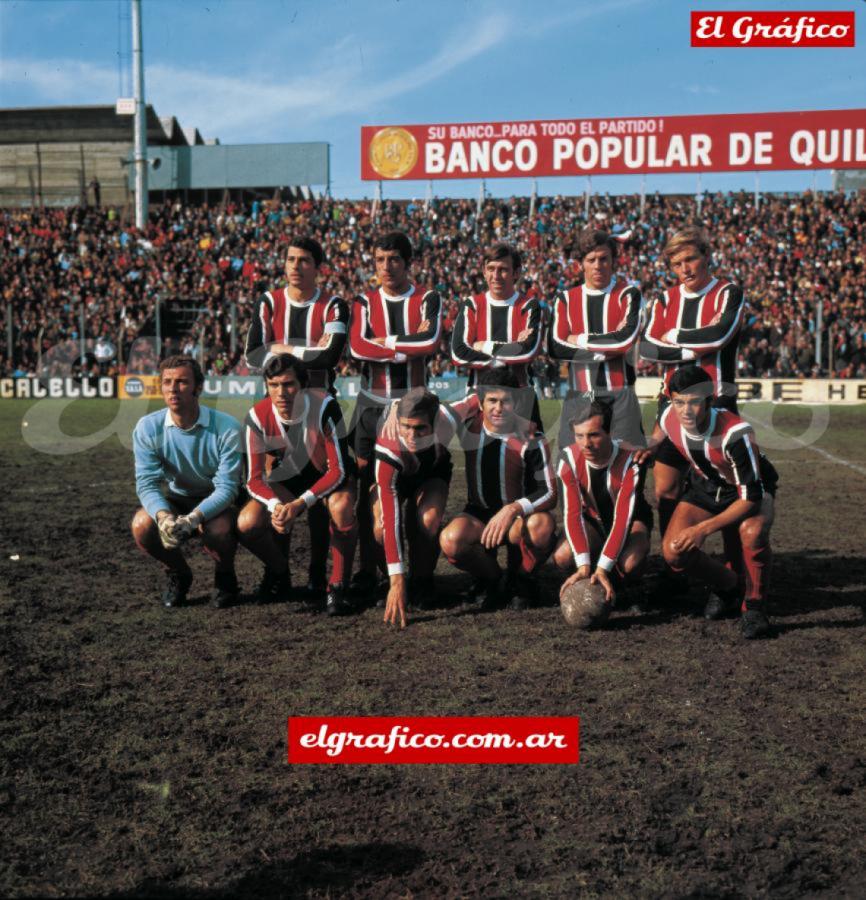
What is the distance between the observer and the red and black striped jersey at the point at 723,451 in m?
4.99

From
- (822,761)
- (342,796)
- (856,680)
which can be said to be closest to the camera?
(342,796)

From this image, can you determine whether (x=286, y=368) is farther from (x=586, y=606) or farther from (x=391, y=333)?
(x=586, y=606)

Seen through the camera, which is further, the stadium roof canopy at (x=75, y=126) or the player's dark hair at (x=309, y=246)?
the stadium roof canopy at (x=75, y=126)

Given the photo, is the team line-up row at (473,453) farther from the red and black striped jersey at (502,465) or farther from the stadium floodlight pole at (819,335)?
the stadium floodlight pole at (819,335)

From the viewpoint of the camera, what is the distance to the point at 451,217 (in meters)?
36.1

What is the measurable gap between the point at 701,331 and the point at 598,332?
0.72m

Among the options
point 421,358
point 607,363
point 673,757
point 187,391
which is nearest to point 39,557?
point 187,391

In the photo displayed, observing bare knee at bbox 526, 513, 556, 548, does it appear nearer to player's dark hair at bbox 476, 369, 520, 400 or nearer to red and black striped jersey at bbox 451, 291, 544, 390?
player's dark hair at bbox 476, 369, 520, 400

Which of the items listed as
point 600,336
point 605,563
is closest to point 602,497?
point 605,563

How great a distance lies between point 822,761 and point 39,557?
216 inches

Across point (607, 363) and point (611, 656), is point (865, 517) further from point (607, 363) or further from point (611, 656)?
point (611, 656)

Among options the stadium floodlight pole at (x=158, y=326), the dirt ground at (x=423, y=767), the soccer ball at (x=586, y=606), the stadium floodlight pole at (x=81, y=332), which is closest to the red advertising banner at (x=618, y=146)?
the stadium floodlight pole at (x=158, y=326)

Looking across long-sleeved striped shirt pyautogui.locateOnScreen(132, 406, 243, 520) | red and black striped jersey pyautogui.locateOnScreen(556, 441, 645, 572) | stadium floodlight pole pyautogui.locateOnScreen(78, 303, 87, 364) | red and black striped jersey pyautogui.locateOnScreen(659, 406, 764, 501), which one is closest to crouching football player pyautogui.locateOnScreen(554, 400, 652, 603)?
red and black striped jersey pyautogui.locateOnScreen(556, 441, 645, 572)

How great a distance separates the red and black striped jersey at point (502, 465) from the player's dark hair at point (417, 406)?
471 millimetres
